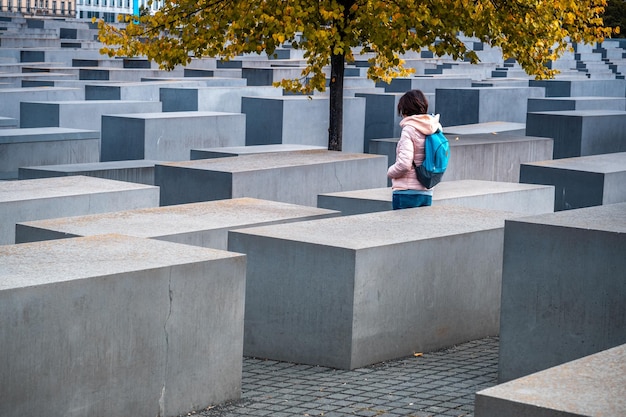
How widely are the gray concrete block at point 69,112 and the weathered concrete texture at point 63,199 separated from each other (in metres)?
6.73

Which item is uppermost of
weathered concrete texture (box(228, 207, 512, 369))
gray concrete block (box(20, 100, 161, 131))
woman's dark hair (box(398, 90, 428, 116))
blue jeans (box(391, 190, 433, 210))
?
woman's dark hair (box(398, 90, 428, 116))

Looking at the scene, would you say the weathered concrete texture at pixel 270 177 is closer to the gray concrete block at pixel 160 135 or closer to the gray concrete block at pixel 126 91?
the gray concrete block at pixel 160 135

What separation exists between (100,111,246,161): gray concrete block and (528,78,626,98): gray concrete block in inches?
398

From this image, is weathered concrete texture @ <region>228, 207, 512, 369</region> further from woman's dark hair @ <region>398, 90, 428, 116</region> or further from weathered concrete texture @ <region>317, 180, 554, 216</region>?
weathered concrete texture @ <region>317, 180, 554, 216</region>

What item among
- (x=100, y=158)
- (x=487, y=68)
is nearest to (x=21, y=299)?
(x=100, y=158)

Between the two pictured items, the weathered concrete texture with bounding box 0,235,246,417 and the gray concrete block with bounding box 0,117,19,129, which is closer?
the weathered concrete texture with bounding box 0,235,246,417

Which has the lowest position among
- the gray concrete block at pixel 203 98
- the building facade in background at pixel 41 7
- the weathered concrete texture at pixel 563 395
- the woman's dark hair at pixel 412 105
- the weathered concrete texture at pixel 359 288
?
the weathered concrete texture at pixel 359 288

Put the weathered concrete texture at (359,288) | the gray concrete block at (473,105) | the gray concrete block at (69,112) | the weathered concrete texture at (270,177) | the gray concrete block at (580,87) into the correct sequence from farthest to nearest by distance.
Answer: the gray concrete block at (580,87) < the gray concrete block at (473,105) < the gray concrete block at (69,112) < the weathered concrete texture at (270,177) < the weathered concrete texture at (359,288)

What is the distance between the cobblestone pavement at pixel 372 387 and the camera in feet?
19.6

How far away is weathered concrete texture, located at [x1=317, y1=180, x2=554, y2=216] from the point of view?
965cm

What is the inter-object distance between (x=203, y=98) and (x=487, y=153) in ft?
23.1

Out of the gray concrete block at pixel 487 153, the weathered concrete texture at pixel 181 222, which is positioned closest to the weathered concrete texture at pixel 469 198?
the weathered concrete texture at pixel 181 222

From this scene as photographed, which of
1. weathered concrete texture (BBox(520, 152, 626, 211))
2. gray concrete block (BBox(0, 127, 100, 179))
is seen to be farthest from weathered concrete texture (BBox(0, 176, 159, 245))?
weathered concrete texture (BBox(520, 152, 626, 211))

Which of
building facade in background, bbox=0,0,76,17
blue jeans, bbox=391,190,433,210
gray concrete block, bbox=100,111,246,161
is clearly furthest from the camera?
building facade in background, bbox=0,0,76,17
